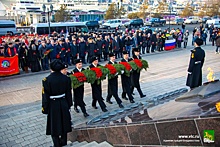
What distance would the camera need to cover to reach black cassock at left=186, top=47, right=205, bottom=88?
25.7 ft

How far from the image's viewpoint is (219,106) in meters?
3.47

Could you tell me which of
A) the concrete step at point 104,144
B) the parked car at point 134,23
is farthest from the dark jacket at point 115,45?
the parked car at point 134,23

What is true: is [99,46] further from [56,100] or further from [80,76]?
[56,100]

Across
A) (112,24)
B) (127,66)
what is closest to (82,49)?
(127,66)

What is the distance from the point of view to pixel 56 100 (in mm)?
4891

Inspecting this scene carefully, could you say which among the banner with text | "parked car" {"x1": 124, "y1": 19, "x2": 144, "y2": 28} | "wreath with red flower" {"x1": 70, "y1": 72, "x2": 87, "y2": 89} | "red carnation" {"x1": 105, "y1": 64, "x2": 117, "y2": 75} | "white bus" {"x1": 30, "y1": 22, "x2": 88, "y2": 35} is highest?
"parked car" {"x1": 124, "y1": 19, "x2": 144, "y2": 28}

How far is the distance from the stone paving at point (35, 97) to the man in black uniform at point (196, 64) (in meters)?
1.59

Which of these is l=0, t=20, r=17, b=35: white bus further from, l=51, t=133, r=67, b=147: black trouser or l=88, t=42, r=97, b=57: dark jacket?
l=51, t=133, r=67, b=147: black trouser

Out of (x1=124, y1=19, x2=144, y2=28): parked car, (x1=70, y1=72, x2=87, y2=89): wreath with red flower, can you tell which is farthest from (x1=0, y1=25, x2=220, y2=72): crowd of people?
(x1=124, y1=19, x2=144, y2=28): parked car

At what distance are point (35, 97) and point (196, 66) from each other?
18.3ft

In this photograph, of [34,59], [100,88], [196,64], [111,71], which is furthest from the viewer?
[34,59]

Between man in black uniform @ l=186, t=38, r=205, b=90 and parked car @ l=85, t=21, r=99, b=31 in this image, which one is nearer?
man in black uniform @ l=186, t=38, r=205, b=90

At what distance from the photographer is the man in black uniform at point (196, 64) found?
25.7 feet

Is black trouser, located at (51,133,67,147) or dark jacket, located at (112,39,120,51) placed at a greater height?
dark jacket, located at (112,39,120,51)
